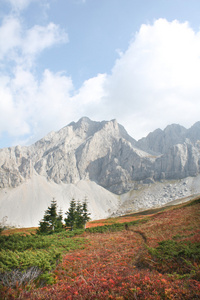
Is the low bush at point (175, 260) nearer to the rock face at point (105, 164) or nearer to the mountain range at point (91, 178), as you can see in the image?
the mountain range at point (91, 178)

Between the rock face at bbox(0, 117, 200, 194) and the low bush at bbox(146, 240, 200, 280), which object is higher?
the rock face at bbox(0, 117, 200, 194)

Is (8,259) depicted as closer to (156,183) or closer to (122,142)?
(156,183)

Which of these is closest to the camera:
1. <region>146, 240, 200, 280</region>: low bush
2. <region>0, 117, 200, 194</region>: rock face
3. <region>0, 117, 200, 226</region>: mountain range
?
<region>146, 240, 200, 280</region>: low bush

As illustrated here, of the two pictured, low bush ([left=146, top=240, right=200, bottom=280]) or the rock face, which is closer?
low bush ([left=146, top=240, right=200, bottom=280])

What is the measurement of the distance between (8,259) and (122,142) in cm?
19168

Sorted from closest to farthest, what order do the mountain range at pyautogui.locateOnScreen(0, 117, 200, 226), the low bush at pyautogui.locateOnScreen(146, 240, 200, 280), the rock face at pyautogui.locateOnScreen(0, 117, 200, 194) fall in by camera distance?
the low bush at pyautogui.locateOnScreen(146, 240, 200, 280) < the mountain range at pyautogui.locateOnScreen(0, 117, 200, 226) < the rock face at pyautogui.locateOnScreen(0, 117, 200, 194)

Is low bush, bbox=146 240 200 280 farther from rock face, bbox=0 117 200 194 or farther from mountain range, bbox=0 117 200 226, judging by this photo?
rock face, bbox=0 117 200 194

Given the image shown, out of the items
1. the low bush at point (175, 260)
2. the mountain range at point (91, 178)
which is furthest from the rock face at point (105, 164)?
the low bush at point (175, 260)

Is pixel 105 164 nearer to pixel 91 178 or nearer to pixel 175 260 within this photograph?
pixel 91 178

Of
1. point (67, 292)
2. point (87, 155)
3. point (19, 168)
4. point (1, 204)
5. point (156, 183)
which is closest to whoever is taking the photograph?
point (67, 292)

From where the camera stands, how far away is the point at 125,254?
15.0m

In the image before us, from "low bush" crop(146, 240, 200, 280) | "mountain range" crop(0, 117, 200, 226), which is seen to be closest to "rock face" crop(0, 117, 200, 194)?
"mountain range" crop(0, 117, 200, 226)

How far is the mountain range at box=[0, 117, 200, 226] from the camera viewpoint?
121000 mm

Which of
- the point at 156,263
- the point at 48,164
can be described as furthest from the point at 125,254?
the point at 48,164
